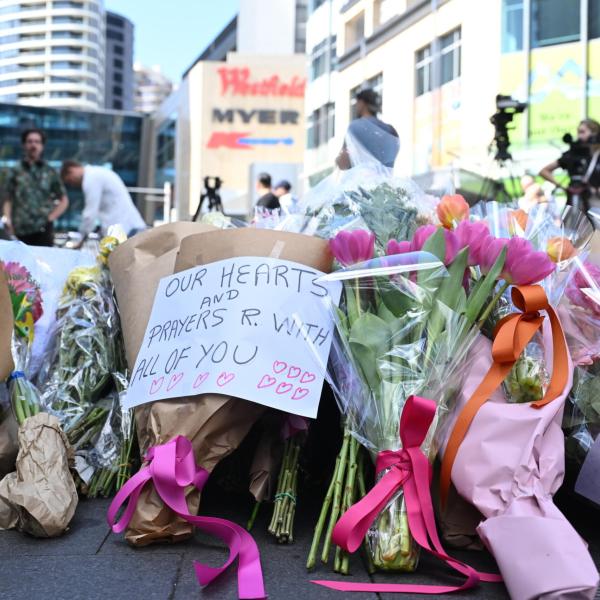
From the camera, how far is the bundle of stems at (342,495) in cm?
196

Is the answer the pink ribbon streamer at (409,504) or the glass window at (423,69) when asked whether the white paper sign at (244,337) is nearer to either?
the pink ribbon streamer at (409,504)

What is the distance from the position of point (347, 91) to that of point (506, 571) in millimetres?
18210

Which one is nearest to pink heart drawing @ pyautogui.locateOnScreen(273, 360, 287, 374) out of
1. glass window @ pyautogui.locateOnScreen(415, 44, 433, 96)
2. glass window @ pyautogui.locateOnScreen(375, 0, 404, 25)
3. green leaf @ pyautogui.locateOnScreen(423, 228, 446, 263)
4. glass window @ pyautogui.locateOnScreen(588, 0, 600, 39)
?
green leaf @ pyautogui.locateOnScreen(423, 228, 446, 263)

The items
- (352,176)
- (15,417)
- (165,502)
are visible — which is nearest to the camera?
(165,502)

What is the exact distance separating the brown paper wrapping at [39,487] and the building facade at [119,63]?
14483 centimetres

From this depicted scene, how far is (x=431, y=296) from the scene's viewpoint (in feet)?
7.04

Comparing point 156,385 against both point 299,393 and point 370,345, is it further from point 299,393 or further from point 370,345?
point 370,345

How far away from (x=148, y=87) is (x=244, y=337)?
169 metres

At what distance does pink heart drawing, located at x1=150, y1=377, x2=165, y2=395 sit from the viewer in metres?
2.25

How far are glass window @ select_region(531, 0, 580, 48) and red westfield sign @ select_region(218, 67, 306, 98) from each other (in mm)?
28634

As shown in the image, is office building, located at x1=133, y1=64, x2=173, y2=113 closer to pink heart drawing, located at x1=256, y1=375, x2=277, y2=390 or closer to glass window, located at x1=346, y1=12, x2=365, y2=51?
glass window, located at x1=346, y1=12, x2=365, y2=51

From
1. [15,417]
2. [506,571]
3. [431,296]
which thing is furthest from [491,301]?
[15,417]

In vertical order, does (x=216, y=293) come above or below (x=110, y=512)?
above

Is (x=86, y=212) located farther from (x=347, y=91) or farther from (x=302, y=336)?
(x=347, y=91)
